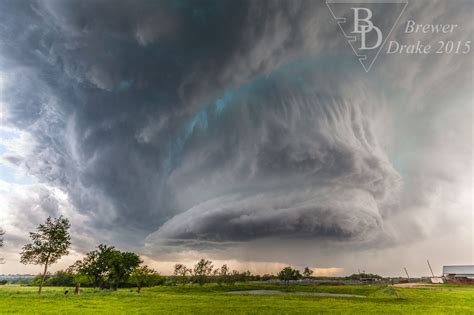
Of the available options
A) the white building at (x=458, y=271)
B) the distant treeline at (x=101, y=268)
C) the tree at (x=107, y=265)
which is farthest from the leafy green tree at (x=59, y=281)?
the white building at (x=458, y=271)

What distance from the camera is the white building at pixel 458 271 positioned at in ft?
546

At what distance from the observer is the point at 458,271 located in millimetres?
174750

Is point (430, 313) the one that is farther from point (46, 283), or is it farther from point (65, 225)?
point (46, 283)

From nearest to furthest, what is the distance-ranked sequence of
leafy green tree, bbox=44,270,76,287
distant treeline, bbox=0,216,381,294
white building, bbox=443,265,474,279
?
1. distant treeline, bbox=0,216,381,294
2. leafy green tree, bbox=44,270,76,287
3. white building, bbox=443,265,474,279

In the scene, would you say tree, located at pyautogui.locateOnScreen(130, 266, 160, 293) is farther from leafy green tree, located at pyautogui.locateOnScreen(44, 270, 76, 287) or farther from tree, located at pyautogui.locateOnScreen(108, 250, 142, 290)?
leafy green tree, located at pyautogui.locateOnScreen(44, 270, 76, 287)

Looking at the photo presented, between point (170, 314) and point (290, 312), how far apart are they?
16.3 m

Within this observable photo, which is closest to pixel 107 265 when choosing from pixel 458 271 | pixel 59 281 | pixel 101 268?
pixel 101 268

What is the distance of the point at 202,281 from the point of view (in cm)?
15950

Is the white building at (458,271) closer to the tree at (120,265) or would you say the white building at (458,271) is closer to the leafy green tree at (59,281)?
the tree at (120,265)

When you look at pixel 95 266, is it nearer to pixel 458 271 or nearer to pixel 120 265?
pixel 120 265

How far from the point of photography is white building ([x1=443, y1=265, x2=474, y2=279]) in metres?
166

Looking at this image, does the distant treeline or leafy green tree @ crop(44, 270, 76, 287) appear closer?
the distant treeline

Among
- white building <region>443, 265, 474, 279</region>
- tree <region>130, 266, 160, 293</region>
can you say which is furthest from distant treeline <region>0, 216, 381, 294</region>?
white building <region>443, 265, 474, 279</region>

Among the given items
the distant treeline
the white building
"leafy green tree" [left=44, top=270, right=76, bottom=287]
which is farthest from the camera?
the white building
